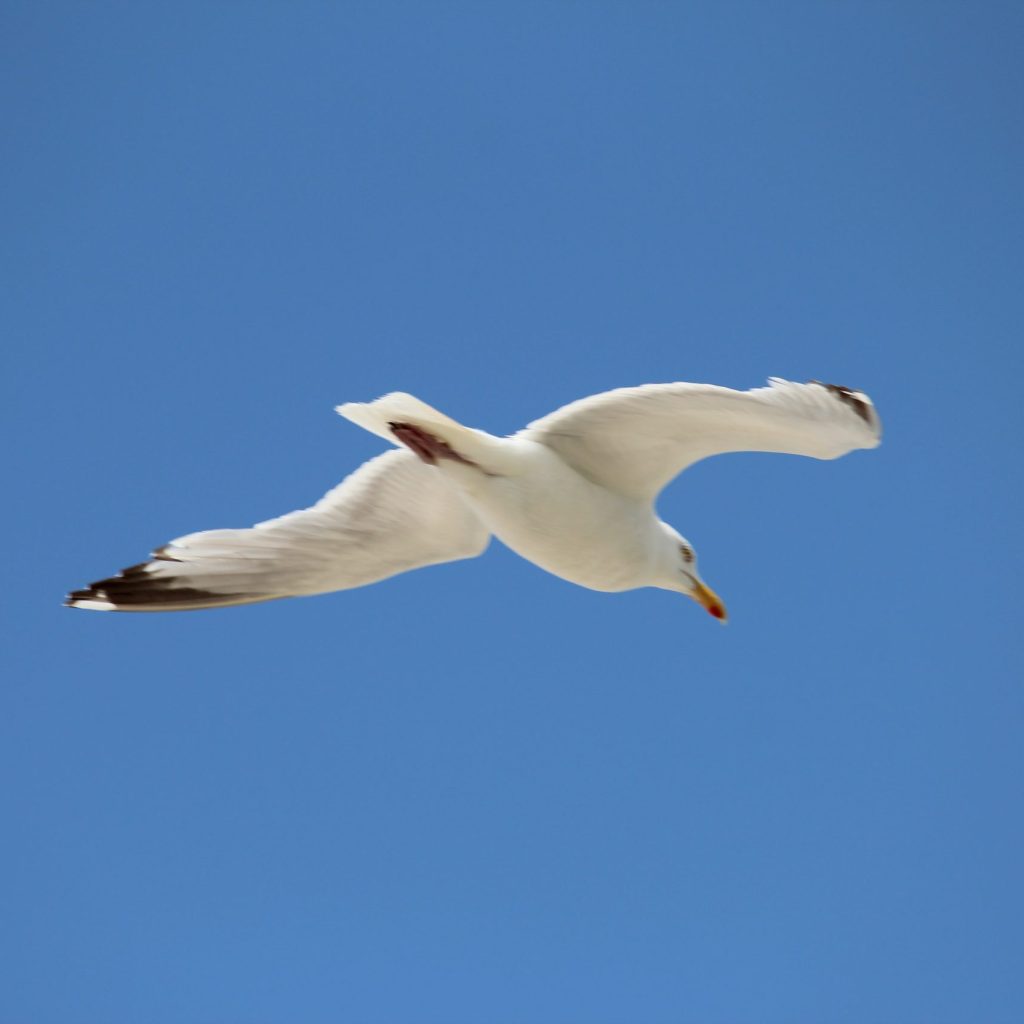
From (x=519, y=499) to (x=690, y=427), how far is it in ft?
2.50

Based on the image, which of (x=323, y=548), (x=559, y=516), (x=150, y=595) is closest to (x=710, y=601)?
(x=559, y=516)

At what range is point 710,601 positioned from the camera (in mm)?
7656

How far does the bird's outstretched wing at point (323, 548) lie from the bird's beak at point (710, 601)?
3.59ft

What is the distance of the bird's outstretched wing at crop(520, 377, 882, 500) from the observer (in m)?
6.29

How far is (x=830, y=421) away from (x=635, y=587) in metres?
1.23

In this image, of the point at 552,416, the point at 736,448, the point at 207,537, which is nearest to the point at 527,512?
the point at 552,416

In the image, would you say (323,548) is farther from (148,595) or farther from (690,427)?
(690,427)

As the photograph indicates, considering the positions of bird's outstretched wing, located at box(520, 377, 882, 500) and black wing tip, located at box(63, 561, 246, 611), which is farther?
black wing tip, located at box(63, 561, 246, 611)

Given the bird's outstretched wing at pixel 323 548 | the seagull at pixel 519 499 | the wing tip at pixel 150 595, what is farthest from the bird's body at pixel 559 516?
the wing tip at pixel 150 595

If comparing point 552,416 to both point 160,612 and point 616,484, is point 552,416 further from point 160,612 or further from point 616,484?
point 160,612

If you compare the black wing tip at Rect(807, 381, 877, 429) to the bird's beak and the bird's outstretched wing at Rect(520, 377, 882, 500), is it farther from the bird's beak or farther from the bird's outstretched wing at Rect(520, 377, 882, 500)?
the bird's beak

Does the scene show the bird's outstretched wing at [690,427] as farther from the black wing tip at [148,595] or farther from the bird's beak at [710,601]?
the black wing tip at [148,595]

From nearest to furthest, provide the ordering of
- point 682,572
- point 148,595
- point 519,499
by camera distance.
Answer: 1. point 519,499
2. point 148,595
3. point 682,572

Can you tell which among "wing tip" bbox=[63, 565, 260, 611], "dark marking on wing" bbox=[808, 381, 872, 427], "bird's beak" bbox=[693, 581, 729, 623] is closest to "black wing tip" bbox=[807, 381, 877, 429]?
"dark marking on wing" bbox=[808, 381, 872, 427]
